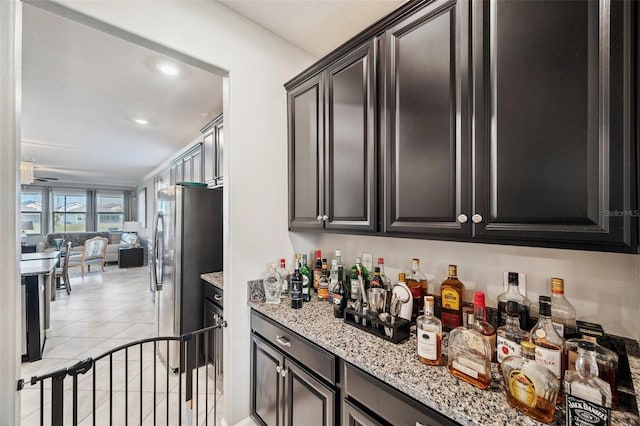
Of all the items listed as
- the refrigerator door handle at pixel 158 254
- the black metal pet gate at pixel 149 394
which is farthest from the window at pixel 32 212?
the refrigerator door handle at pixel 158 254

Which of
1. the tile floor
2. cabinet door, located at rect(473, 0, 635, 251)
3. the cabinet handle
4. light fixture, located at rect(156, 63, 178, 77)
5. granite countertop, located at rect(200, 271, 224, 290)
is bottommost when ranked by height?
the tile floor

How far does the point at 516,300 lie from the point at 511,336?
0.18 meters

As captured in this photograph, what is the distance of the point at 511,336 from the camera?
938 mm

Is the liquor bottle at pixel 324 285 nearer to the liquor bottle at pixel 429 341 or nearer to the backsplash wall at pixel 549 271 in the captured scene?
the backsplash wall at pixel 549 271

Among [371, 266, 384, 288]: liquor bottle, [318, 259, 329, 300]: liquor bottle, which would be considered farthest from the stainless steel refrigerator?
[371, 266, 384, 288]: liquor bottle

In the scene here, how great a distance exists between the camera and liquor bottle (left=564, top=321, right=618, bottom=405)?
740 mm

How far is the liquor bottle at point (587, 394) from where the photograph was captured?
2.00 ft

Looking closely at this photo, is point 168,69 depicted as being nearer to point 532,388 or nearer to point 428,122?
point 428,122

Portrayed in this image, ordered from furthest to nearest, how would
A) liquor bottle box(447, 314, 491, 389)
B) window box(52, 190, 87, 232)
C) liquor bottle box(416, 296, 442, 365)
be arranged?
window box(52, 190, 87, 232)
liquor bottle box(416, 296, 442, 365)
liquor bottle box(447, 314, 491, 389)

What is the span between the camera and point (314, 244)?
2.07 meters

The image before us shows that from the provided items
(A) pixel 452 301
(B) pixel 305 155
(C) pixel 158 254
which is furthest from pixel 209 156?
(A) pixel 452 301

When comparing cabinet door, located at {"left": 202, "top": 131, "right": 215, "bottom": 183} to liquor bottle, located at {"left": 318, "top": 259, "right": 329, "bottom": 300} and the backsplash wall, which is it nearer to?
liquor bottle, located at {"left": 318, "top": 259, "right": 329, "bottom": 300}

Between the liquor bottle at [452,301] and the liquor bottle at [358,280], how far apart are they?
1.39ft

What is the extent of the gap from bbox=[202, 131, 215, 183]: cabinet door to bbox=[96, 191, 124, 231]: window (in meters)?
7.95
